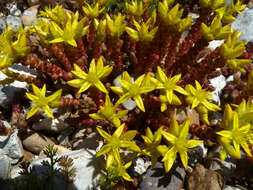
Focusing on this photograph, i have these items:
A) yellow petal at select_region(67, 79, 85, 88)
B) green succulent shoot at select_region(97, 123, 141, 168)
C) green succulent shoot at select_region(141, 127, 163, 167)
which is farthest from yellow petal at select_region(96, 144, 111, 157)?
yellow petal at select_region(67, 79, 85, 88)

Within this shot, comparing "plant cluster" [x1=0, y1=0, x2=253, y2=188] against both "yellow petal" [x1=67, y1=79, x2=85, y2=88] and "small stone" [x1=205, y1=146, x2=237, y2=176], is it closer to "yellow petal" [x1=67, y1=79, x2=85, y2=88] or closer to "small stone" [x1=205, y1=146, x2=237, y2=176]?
"yellow petal" [x1=67, y1=79, x2=85, y2=88]

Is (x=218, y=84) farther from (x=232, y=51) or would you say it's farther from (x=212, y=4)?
(x=212, y=4)

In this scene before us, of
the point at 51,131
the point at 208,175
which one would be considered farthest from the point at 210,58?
the point at 51,131

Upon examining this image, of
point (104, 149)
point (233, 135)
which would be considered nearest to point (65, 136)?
point (104, 149)

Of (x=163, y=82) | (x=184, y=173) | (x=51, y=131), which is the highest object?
(x=163, y=82)

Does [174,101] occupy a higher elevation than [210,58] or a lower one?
lower

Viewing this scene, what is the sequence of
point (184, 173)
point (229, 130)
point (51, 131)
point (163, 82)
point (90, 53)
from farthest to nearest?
point (90, 53), point (51, 131), point (184, 173), point (163, 82), point (229, 130)

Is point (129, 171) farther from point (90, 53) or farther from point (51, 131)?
point (90, 53)
